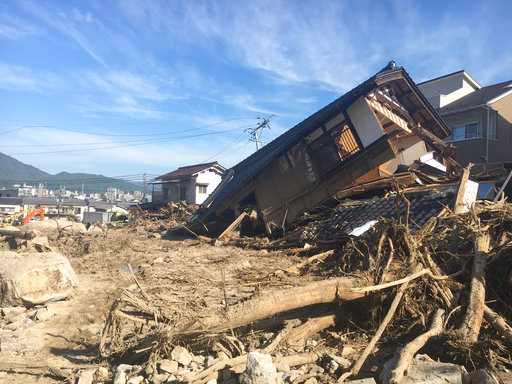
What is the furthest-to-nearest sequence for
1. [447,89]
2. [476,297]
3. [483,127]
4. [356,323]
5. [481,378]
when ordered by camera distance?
[447,89], [483,127], [356,323], [476,297], [481,378]

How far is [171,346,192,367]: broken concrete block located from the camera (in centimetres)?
286

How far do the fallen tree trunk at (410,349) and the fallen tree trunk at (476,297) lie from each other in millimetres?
215

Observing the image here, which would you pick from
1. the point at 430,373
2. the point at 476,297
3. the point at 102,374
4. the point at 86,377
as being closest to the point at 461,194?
the point at 476,297

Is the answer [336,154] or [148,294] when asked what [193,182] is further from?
[148,294]

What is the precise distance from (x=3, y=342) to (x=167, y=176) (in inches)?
1102

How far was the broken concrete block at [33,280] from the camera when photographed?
15.3 ft

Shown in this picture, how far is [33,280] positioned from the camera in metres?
4.78

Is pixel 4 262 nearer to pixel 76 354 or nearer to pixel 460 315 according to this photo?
pixel 76 354

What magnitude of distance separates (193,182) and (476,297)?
26.6 m

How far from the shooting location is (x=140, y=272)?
7094 millimetres

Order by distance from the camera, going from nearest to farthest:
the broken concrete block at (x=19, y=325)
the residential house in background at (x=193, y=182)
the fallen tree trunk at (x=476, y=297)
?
the fallen tree trunk at (x=476, y=297), the broken concrete block at (x=19, y=325), the residential house in background at (x=193, y=182)

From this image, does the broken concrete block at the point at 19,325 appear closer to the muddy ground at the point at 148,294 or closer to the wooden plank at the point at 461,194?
the muddy ground at the point at 148,294

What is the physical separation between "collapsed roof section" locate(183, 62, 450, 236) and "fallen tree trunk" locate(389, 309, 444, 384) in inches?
254

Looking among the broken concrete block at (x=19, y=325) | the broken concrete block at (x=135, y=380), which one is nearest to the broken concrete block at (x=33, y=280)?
the broken concrete block at (x=19, y=325)
